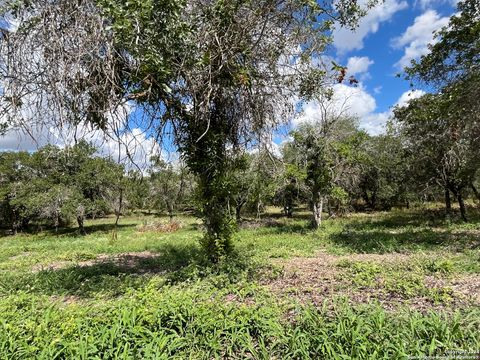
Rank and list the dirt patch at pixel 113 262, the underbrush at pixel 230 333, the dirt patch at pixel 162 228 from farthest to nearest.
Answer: the dirt patch at pixel 162 228, the dirt patch at pixel 113 262, the underbrush at pixel 230 333

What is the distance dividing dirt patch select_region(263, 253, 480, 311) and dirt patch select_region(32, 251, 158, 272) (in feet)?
15.3

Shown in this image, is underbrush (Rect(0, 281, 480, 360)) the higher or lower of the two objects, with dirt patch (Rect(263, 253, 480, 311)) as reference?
higher

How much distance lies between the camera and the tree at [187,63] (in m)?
3.45

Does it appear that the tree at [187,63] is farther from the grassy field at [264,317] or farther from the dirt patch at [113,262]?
the dirt patch at [113,262]

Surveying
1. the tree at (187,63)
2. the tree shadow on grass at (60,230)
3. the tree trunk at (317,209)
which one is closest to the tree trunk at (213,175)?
the tree at (187,63)

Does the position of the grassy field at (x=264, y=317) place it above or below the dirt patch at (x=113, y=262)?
above

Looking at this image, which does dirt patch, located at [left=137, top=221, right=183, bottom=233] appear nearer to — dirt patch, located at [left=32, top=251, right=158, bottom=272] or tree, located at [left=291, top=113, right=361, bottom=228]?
dirt patch, located at [left=32, top=251, right=158, bottom=272]

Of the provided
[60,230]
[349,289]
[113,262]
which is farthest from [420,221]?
[60,230]

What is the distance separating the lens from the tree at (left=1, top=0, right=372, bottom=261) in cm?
345

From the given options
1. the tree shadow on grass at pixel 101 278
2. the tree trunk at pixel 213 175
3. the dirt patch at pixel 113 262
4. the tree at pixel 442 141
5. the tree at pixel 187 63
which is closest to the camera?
the tree at pixel 187 63

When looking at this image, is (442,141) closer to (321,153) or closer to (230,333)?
(321,153)

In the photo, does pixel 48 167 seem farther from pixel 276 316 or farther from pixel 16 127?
pixel 276 316

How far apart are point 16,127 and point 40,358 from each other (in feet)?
7.89

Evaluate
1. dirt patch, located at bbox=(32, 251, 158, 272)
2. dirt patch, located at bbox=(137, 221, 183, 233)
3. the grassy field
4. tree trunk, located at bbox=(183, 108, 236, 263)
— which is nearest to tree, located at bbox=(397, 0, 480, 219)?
the grassy field
